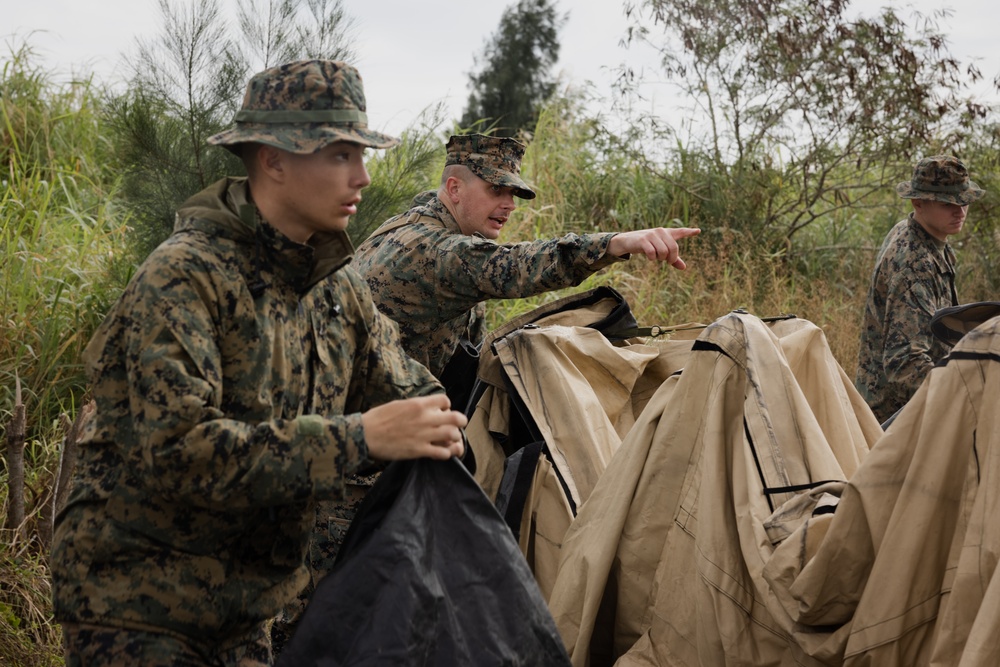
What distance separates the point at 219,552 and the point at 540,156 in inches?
323

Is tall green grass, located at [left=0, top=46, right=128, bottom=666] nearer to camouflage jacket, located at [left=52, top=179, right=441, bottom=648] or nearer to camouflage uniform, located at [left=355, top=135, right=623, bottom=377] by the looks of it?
camouflage uniform, located at [left=355, top=135, right=623, bottom=377]

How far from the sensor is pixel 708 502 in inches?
119

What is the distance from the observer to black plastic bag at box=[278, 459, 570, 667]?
7.20ft

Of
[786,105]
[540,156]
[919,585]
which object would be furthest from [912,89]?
[919,585]

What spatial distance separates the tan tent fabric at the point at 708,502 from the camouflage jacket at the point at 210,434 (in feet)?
3.61

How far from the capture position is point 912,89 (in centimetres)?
1014

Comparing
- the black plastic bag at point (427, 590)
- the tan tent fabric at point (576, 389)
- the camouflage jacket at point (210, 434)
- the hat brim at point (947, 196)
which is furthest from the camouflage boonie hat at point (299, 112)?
the hat brim at point (947, 196)

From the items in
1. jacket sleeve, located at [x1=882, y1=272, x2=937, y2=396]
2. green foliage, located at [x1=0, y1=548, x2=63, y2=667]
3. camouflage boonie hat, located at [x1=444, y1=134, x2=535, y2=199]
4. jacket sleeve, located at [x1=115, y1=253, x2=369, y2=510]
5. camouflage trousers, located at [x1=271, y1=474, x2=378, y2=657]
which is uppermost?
camouflage boonie hat, located at [x1=444, y1=134, x2=535, y2=199]

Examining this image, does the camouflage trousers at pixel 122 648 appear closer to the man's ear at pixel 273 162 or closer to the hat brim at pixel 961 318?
the man's ear at pixel 273 162

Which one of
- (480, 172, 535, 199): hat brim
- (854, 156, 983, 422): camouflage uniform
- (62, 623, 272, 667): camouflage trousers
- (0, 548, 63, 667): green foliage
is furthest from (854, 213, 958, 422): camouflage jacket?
(62, 623, 272, 667): camouflage trousers

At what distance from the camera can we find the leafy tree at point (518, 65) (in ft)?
62.1

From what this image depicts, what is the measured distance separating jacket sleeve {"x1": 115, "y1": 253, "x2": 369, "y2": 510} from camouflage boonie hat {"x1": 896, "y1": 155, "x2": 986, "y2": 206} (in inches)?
185

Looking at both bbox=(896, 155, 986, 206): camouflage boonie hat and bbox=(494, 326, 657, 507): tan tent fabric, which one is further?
bbox=(896, 155, 986, 206): camouflage boonie hat

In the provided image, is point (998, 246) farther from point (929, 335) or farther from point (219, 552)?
point (219, 552)
